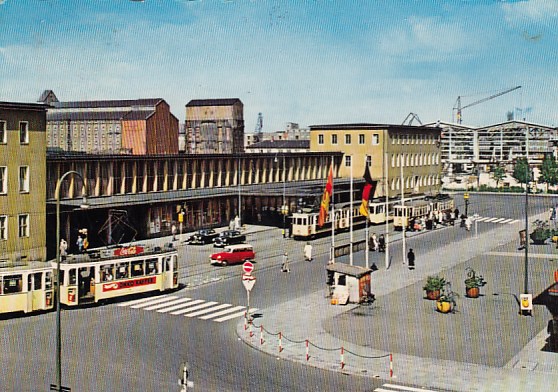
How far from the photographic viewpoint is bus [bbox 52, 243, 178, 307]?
31.8 meters

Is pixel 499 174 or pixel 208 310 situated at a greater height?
pixel 499 174

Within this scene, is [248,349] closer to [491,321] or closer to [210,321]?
[210,321]

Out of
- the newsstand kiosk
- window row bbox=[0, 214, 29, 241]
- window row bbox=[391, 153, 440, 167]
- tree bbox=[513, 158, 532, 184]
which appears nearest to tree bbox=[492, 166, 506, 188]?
tree bbox=[513, 158, 532, 184]

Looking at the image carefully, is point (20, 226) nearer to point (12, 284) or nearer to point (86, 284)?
point (86, 284)

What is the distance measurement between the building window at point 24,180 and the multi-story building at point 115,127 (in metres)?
45.2

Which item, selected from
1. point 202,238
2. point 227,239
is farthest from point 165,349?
point 202,238

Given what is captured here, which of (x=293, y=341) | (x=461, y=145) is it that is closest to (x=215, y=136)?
(x=461, y=145)

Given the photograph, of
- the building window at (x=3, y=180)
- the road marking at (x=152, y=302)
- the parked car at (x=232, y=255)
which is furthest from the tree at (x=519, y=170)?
the road marking at (x=152, y=302)

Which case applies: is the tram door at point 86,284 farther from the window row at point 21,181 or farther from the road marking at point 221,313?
the window row at point 21,181

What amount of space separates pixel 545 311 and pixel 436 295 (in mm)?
4642

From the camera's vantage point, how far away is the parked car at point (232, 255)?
148 feet

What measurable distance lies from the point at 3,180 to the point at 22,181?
4.42 feet

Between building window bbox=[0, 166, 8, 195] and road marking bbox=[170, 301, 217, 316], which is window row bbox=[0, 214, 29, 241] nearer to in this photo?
building window bbox=[0, 166, 8, 195]

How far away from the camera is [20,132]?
4259 centimetres
